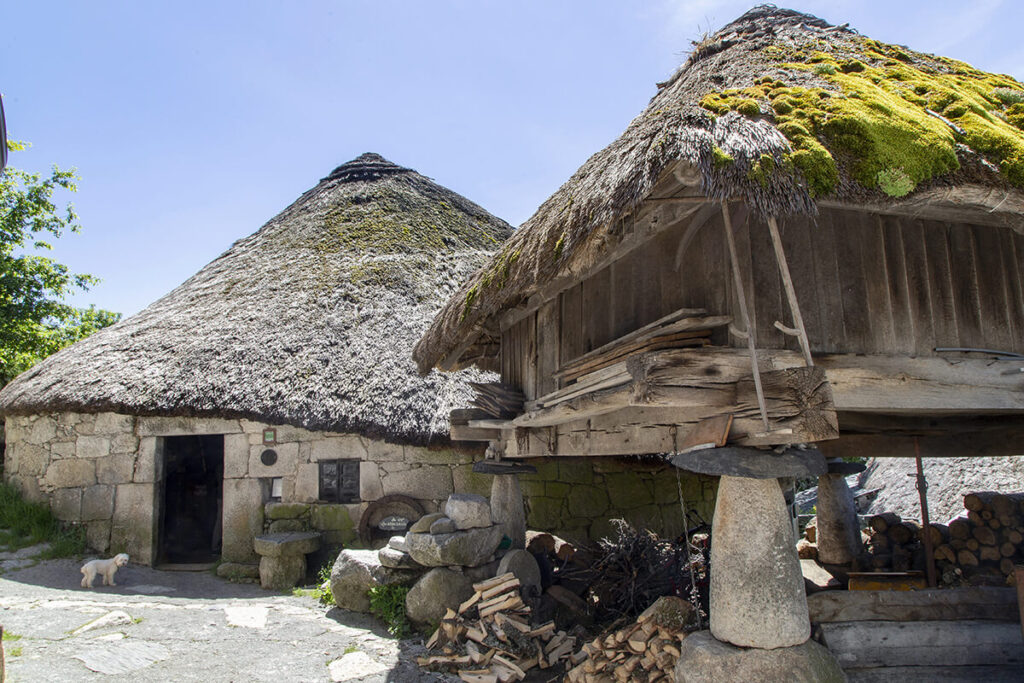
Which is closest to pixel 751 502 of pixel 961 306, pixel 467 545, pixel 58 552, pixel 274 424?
pixel 961 306

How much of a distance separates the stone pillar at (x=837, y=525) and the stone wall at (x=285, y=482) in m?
Answer: 2.37

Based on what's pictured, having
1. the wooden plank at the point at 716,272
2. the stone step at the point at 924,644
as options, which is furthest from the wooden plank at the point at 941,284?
the stone step at the point at 924,644

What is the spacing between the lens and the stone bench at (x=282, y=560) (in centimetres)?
676

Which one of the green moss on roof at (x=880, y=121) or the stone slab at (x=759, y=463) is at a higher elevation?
the green moss on roof at (x=880, y=121)

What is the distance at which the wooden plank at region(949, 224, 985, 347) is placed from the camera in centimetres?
333

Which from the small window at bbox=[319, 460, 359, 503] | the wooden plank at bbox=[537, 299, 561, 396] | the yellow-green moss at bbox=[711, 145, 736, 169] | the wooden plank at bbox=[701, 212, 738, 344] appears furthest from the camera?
the small window at bbox=[319, 460, 359, 503]

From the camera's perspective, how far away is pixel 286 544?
6746mm

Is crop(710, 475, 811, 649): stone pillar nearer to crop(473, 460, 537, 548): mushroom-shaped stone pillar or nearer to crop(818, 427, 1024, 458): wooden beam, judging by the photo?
crop(818, 427, 1024, 458): wooden beam

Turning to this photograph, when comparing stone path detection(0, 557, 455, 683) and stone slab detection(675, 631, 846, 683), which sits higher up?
stone slab detection(675, 631, 846, 683)

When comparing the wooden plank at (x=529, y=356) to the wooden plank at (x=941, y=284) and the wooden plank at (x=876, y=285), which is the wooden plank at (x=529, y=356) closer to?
the wooden plank at (x=876, y=285)

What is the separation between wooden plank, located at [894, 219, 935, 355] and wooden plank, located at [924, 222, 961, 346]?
0.10 feet

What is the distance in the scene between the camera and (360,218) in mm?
10797

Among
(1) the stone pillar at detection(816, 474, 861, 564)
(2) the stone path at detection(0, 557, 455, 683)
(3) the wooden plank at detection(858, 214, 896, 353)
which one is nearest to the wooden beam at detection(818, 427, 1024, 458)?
(1) the stone pillar at detection(816, 474, 861, 564)

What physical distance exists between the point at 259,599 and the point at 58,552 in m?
2.69
